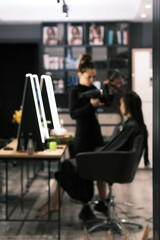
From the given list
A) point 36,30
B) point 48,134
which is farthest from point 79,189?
point 36,30

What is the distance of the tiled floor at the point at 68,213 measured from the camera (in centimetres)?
300

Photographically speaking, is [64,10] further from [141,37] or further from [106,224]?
[141,37]

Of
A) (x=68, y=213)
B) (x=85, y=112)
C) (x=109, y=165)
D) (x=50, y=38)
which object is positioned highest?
(x=50, y=38)

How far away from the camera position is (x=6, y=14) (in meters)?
2.04

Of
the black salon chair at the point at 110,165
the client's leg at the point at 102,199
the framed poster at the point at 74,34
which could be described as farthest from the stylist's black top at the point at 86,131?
the framed poster at the point at 74,34

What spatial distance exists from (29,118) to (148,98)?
326cm

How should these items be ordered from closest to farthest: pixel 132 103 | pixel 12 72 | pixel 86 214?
pixel 12 72 → pixel 132 103 → pixel 86 214

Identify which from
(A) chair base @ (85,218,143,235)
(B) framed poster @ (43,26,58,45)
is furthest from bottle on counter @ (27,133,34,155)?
(A) chair base @ (85,218,143,235)

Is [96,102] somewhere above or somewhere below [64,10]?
below

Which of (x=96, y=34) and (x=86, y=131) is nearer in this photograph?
(x=86, y=131)

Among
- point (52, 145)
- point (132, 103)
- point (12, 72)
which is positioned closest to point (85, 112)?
point (132, 103)

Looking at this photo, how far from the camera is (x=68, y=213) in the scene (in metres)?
3.58

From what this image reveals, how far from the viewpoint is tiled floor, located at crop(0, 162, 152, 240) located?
9.84 ft

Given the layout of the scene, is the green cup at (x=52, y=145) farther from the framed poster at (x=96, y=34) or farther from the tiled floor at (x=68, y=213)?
the framed poster at (x=96, y=34)
